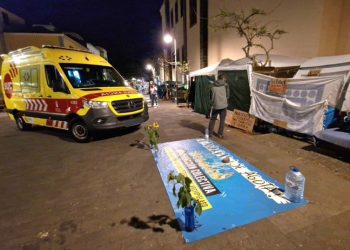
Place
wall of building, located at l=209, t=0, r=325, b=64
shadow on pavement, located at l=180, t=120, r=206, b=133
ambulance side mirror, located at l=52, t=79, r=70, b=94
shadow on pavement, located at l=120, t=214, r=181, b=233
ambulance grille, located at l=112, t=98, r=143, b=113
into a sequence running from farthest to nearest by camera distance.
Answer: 1. wall of building, located at l=209, t=0, r=325, b=64
2. shadow on pavement, located at l=180, t=120, r=206, b=133
3. ambulance grille, located at l=112, t=98, r=143, b=113
4. ambulance side mirror, located at l=52, t=79, r=70, b=94
5. shadow on pavement, located at l=120, t=214, r=181, b=233

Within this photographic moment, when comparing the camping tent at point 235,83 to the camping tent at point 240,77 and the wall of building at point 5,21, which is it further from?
the wall of building at point 5,21

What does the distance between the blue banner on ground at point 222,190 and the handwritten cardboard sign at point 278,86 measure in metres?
2.81

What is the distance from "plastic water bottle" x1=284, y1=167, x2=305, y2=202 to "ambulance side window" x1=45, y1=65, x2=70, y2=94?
5926mm

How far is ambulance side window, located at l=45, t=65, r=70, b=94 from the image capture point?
19.8 feet

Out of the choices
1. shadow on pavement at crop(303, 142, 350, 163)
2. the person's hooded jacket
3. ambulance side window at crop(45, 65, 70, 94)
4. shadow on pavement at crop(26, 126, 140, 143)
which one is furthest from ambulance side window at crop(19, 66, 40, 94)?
shadow on pavement at crop(303, 142, 350, 163)

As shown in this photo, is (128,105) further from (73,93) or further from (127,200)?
(127,200)

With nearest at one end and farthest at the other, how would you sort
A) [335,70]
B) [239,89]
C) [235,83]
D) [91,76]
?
[335,70], [91,76], [239,89], [235,83]

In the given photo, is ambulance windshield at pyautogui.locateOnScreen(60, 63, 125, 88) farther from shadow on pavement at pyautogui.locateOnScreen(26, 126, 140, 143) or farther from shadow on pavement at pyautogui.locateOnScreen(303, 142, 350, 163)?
shadow on pavement at pyautogui.locateOnScreen(303, 142, 350, 163)

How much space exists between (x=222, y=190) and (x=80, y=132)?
484 centimetres

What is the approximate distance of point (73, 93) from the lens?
5.83 metres

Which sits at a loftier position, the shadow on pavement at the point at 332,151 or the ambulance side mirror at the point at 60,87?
the ambulance side mirror at the point at 60,87

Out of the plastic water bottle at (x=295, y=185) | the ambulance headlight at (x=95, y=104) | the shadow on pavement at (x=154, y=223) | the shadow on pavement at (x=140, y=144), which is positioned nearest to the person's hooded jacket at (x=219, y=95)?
the shadow on pavement at (x=140, y=144)

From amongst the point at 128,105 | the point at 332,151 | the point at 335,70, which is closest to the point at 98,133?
the point at 128,105

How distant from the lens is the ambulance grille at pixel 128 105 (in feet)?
20.0
